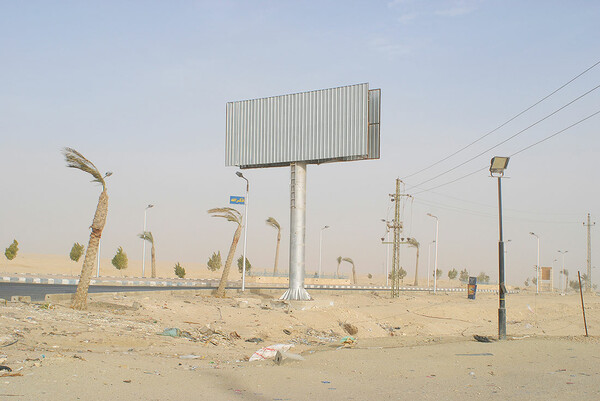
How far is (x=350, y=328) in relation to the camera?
79.3 ft

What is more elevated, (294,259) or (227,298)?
(294,259)

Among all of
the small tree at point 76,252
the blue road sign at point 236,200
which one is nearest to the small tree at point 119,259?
the small tree at point 76,252

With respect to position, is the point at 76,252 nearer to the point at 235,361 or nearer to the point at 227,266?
the point at 227,266

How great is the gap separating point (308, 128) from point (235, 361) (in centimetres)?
1782

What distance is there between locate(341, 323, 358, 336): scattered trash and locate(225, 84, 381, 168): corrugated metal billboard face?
→ 319 inches

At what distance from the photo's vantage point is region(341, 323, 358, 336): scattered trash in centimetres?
2391

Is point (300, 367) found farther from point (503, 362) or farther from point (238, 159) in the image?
point (238, 159)

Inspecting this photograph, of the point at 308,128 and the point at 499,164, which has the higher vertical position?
the point at 308,128

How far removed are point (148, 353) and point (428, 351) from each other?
266 inches

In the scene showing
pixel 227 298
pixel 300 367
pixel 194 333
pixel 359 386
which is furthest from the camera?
pixel 227 298

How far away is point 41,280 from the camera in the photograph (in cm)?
4106

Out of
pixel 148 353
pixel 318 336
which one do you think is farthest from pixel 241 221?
pixel 148 353

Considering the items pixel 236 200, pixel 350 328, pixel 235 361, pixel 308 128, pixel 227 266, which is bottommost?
pixel 350 328

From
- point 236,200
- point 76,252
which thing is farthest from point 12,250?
point 236,200
